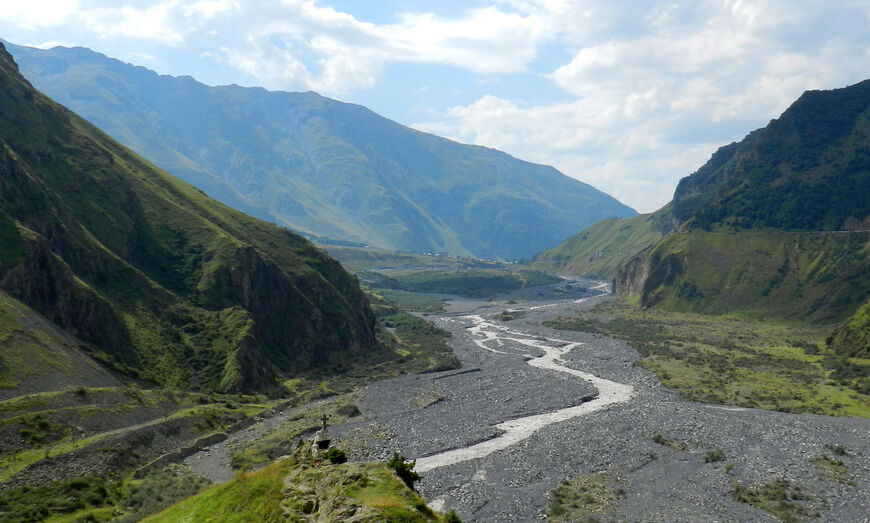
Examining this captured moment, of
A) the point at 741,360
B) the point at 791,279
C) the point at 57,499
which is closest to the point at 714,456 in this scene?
the point at 57,499

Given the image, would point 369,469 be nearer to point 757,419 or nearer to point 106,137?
point 757,419

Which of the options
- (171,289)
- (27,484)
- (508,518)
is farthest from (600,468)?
(171,289)

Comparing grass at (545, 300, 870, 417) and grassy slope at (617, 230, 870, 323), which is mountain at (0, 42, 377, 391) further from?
grassy slope at (617, 230, 870, 323)

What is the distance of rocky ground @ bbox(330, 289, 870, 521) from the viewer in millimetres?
51219

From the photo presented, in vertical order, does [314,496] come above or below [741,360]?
above

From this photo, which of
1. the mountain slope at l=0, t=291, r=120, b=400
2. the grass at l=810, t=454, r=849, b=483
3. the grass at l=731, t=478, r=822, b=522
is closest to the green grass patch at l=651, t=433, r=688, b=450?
the grass at l=731, t=478, r=822, b=522

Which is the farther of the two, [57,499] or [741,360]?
[741,360]

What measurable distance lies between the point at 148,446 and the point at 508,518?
39.6 meters

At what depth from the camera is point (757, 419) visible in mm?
78062

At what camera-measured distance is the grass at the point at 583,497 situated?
4897 cm

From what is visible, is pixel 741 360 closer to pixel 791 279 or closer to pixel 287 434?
pixel 791 279

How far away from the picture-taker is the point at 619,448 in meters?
66.2

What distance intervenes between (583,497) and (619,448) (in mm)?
15611

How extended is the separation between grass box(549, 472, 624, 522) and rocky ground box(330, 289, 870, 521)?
768mm
